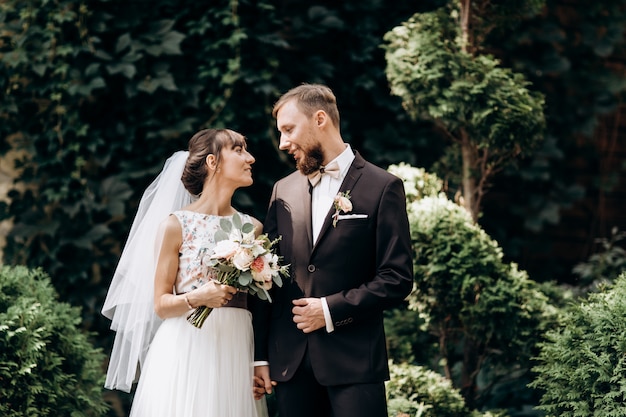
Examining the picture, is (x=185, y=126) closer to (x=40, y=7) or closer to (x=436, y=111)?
(x=40, y=7)

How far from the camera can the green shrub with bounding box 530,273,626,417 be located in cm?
342

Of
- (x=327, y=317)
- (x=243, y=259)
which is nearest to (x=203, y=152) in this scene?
(x=243, y=259)

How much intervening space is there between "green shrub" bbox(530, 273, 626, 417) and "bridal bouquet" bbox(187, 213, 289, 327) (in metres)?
1.45

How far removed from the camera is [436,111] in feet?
15.3

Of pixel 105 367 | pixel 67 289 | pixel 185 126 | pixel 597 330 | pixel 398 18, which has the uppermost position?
pixel 398 18

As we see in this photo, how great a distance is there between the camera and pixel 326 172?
343 centimetres

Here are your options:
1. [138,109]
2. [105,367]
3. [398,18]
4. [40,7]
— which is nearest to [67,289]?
[105,367]

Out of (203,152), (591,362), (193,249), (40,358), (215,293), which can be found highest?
(203,152)

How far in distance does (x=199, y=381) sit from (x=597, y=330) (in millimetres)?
1849

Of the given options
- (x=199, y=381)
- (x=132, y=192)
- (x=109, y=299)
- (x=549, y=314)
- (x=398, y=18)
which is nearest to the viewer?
(x=199, y=381)

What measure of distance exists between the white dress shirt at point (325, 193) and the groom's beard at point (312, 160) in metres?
0.07

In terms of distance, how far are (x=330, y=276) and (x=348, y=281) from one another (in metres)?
0.08

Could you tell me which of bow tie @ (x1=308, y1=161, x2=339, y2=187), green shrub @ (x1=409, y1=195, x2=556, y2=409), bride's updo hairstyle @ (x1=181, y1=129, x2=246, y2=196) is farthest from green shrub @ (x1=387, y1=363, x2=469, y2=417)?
bride's updo hairstyle @ (x1=181, y1=129, x2=246, y2=196)

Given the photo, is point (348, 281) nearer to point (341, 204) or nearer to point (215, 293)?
point (341, 204)
